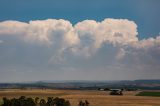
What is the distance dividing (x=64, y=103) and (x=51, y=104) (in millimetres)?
3852

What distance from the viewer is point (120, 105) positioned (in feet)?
382

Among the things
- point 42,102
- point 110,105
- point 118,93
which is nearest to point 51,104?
point 42,102

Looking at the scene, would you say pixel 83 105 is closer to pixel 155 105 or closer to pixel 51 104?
pixel 51 104

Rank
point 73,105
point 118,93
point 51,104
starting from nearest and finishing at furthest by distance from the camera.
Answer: point 51,104
point 73,105
point 118,93

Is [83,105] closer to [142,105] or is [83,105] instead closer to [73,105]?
[73,105]

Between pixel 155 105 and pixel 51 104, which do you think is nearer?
pixel 51 104

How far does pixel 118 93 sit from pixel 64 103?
310ft

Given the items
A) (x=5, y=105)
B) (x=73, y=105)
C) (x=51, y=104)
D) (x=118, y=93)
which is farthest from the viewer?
(x=118, y=93)

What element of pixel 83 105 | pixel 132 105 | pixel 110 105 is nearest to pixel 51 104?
pixel 83 105

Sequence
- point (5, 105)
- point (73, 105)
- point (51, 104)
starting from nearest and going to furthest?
point (5, 105), point (51, 104), point (73, 105)

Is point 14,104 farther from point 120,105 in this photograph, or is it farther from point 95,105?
point 120,105

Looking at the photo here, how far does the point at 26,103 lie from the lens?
9988 centimetres

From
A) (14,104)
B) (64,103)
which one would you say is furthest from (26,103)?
(64,103)

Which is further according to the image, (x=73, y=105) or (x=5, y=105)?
(x=73, y=105)
